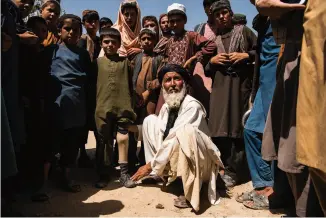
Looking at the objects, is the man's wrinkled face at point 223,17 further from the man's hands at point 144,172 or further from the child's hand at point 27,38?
the child's hand at point 27,38

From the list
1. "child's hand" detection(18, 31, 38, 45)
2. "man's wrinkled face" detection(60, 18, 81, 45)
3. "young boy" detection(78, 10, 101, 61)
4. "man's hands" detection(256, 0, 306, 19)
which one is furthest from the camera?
"young boy" detection(78, 10, 101, 61)

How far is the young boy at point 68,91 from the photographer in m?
4.04

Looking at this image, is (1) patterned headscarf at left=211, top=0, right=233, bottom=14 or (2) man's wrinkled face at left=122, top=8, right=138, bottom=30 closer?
(1) patterned headscarf at left=211, top=0, right=233, bottom=14

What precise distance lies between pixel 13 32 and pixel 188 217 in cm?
247

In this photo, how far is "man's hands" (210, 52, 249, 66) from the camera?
433cm

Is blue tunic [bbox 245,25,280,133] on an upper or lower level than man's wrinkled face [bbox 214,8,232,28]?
lower

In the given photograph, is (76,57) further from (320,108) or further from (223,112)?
(320,108)

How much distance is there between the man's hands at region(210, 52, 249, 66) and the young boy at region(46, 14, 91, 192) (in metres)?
1.66

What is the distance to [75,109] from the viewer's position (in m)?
4.11

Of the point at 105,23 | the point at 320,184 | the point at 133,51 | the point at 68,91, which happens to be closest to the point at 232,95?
the point at 133,51

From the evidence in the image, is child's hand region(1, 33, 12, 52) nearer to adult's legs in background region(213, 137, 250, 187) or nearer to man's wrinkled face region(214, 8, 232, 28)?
man's wrinkled face region(214, 8, 232, 28)

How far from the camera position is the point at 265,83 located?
381 cm

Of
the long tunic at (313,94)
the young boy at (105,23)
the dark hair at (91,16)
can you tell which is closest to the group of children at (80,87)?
the dark hair at (91,16)

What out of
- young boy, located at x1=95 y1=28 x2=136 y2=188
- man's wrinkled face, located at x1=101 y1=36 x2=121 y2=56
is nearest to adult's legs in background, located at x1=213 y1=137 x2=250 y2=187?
young boy, located at x1=95 y1=28 x2=136 y2=188
